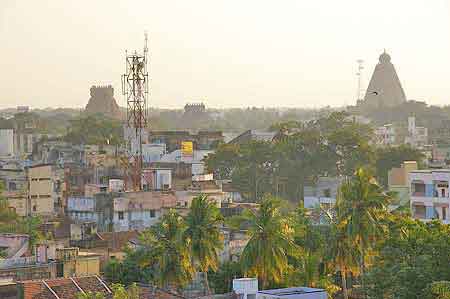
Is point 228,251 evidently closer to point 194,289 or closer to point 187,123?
point 194,289

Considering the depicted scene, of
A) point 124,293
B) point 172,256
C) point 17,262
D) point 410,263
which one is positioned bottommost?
point 17,262

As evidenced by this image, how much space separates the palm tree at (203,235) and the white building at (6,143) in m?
50.1

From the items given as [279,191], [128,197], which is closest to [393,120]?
[279,191]

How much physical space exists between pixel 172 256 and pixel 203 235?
2.84 feet

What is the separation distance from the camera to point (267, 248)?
82.1 feet

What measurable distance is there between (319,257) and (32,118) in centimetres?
7870

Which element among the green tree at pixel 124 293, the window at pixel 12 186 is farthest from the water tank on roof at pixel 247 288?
the window at pixel 12 186

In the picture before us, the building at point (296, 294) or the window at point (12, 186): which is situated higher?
the window at point (12, 186)

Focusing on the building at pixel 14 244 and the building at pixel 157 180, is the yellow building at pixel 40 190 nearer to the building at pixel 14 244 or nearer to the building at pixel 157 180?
the building at pixel 157 180

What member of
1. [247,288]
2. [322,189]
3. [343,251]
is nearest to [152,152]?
[322,189]

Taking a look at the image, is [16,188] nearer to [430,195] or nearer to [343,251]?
[430,195]

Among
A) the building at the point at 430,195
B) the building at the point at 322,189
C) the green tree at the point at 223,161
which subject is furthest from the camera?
the green tree at the point at 223,161

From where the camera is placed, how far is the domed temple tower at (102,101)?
12394 centimetres

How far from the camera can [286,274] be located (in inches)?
1001
